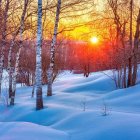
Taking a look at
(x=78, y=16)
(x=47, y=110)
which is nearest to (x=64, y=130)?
(x=47, y=110)

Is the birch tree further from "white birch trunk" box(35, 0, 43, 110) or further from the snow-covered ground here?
the snow-covered ground

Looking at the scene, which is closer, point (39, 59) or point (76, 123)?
point (76, 123)

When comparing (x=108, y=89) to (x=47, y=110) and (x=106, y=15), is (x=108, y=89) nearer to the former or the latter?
(x=106, y=15)

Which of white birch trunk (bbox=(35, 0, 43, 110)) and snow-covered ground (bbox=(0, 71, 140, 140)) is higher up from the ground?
white birch trunk (bbox=(35, 0, 43, 110))

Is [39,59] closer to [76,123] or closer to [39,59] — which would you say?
[39,59]

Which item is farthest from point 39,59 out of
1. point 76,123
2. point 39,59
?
point 76,123

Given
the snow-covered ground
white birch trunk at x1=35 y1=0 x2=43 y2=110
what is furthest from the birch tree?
the snow-covered ground

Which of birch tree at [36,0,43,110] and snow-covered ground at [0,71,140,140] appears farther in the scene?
birch tree at [36,0,43,110]

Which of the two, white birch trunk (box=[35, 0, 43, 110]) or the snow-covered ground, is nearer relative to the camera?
the snow-covered ground

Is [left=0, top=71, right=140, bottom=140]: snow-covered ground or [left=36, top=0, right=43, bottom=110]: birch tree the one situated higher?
[left=36, top=0, right=43, bottom=110]: birch tree

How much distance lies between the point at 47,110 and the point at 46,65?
1823cm

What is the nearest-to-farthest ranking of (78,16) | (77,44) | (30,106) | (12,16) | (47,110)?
(47,110) → (30,106) → (78,16) → (12,16) → (77,44)

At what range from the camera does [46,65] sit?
33188mm

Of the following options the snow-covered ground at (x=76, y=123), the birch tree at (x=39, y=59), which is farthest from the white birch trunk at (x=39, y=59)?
the snow-covered ground at (x=76, y=123)
